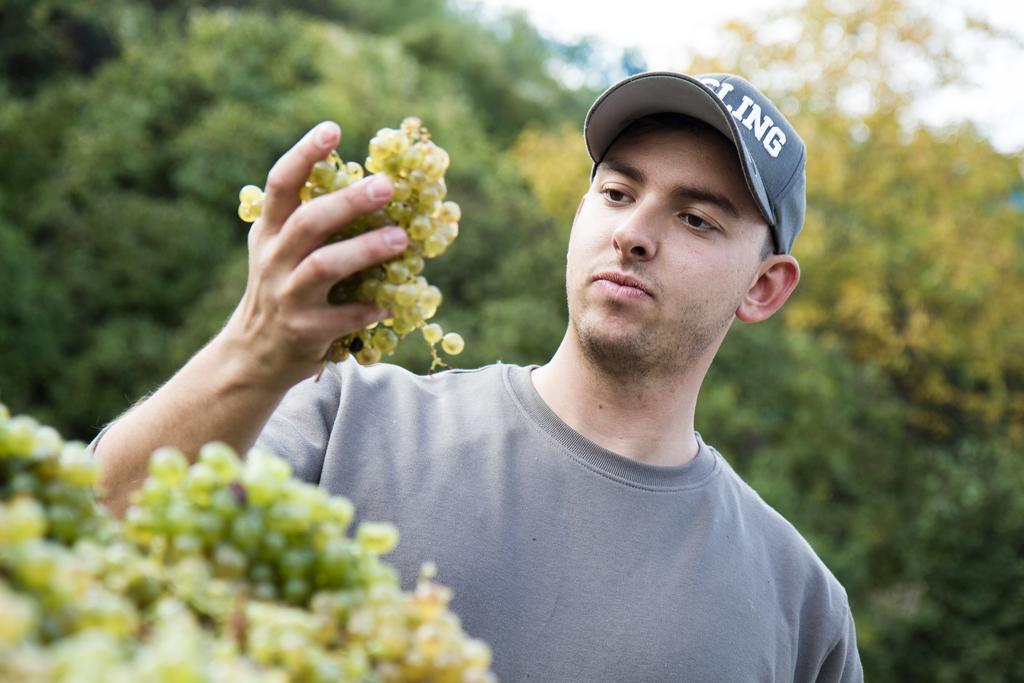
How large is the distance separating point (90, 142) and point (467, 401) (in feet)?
29.3

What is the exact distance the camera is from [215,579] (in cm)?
96

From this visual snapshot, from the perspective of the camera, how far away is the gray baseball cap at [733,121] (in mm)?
2451

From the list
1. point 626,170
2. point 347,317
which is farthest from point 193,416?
point 626,170

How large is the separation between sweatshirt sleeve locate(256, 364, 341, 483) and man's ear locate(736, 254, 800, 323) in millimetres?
1123

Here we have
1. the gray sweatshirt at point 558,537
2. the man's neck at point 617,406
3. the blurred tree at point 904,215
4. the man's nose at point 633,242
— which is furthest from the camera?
the blurred tree at point 904,215

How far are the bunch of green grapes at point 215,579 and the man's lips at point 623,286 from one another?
1329 millimetres

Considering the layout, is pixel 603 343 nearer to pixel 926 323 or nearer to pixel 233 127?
pixel 233 127

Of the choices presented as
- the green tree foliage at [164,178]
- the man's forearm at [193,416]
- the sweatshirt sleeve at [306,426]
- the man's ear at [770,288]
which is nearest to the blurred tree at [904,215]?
the green tree foliage at [164,178]

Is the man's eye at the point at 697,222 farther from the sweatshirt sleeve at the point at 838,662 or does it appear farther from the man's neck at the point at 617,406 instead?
the sweatshirt sleeve at the point at 838,662

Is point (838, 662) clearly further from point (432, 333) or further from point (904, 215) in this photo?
point (904, 215)

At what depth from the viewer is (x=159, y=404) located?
1.51 meters

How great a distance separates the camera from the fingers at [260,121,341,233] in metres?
1.35

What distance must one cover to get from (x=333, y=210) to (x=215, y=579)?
53 centimetres

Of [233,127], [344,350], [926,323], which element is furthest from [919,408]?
[344,350]
